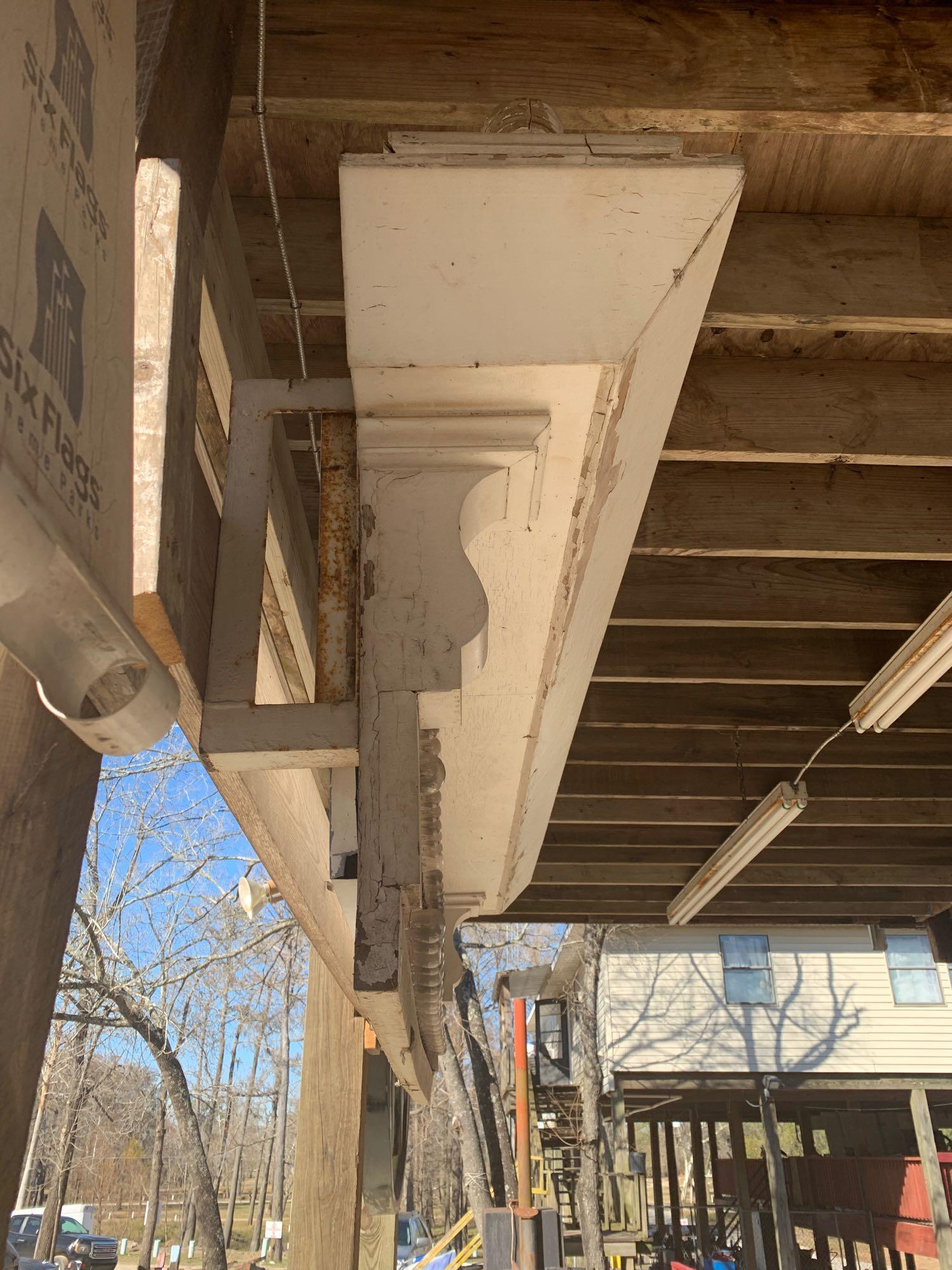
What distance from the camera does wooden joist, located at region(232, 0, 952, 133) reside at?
8.05ft

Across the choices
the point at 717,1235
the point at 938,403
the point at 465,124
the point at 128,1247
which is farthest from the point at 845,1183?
the point at 128,1247

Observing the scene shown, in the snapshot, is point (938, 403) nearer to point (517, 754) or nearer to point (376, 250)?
point (517, 754)

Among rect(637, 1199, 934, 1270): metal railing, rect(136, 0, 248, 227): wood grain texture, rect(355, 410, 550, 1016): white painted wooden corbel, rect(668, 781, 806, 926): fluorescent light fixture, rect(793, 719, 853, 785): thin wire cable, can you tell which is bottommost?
rect(637, 1199, 934, 1270): metal railing

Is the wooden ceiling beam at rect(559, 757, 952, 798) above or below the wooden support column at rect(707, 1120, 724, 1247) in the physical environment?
above

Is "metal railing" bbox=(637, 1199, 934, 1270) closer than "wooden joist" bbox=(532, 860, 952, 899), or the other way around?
"wooden joist" bbox=(532, 860, 952, 899)

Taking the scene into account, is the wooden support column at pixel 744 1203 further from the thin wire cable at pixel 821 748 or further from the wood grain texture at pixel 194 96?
the wood grain texture at pixel 194 96

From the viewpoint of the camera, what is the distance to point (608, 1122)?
67.3ft

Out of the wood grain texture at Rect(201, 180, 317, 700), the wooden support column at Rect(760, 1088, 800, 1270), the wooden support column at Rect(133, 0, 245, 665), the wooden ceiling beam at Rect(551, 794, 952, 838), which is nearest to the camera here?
the wooden support column at Rect(133, 0, 245, 665)

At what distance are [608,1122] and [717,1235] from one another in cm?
314

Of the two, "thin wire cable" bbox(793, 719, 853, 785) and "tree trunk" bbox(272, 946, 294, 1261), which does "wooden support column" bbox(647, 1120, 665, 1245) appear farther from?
"thin wire cable" bbox(793, 719, 853, 785)

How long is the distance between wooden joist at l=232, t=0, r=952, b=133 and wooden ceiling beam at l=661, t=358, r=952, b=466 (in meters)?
1.13

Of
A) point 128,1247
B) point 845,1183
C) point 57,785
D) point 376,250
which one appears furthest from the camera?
point 128,1247

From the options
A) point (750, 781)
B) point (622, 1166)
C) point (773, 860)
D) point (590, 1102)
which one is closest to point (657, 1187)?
point (622, 1166)

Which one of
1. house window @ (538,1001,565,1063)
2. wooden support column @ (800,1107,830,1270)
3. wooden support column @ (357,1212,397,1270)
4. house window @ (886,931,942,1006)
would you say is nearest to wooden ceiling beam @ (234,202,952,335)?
wooden support column @ (357,1212,397,1270)
